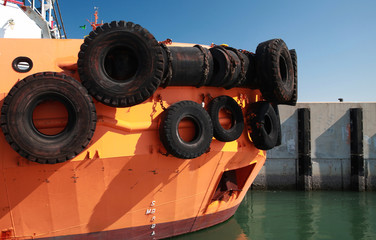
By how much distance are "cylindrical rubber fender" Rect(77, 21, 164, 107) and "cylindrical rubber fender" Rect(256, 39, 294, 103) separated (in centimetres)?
236

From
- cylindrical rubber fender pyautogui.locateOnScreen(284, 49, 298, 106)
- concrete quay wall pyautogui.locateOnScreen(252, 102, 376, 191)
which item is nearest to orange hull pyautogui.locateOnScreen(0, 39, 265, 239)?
cylindrical rubber fender pyautogui.locateOnScreen(284, 49, 298, 106)

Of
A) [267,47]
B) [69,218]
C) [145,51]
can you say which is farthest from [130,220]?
[267,47]

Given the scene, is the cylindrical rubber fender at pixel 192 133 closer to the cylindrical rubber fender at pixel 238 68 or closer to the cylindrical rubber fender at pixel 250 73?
the cylindrical rubber fender at pixel 238 68

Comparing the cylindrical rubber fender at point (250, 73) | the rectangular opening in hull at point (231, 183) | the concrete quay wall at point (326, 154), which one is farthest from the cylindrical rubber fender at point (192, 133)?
the concrete quay wall at point (326, 154)

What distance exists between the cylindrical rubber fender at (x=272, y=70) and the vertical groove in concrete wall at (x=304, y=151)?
275 inches

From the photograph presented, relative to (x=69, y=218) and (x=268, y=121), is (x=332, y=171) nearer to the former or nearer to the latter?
(x=268, y=121)

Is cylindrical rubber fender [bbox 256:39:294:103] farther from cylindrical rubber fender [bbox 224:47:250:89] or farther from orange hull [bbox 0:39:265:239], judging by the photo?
orange hull [bbox 0:39:265:239]

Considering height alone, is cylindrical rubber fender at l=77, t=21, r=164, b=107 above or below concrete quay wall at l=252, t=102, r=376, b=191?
above

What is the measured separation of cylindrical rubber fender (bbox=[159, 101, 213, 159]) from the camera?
4.82 metres

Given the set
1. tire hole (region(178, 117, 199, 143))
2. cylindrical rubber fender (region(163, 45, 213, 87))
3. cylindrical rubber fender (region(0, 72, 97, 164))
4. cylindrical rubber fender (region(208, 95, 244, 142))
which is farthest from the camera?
cylindrical rubber fender (region(208, 95, 244, 142))

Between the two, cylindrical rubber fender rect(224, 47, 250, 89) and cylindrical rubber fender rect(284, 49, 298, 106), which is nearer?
cylindrical rubber fender rect(224, 47, 250, 89)

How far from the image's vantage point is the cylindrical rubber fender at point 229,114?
551 centimetres

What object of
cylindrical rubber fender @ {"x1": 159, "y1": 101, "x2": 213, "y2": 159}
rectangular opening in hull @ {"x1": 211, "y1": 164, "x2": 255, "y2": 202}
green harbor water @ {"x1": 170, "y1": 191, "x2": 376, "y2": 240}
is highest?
cylindrical rubber fender @ {"x1": 159, "y1": 101, "x2": 213, "y2": 159}

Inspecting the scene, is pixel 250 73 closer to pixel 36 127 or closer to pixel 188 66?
pixel 188 66
